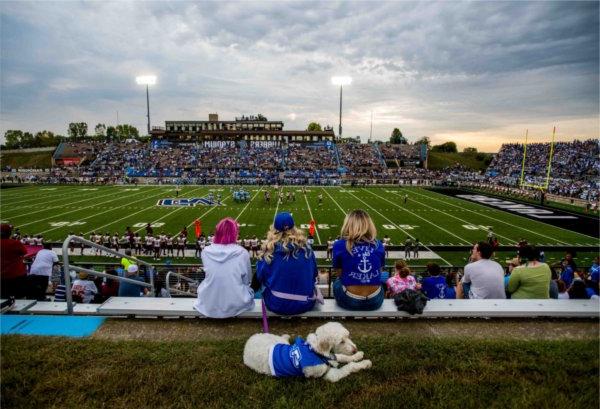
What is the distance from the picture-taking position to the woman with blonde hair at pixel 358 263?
3.99 meters

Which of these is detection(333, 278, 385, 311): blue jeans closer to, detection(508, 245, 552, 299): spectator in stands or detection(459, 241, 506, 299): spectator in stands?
detection(459, 241, 506, 299): spectator in stands

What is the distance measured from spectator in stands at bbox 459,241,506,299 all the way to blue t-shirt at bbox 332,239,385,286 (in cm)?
186

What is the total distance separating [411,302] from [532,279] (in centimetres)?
208

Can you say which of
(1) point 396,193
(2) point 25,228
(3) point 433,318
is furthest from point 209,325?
(1) point 396,193

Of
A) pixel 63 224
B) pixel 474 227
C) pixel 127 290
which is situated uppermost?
pixel 127 290

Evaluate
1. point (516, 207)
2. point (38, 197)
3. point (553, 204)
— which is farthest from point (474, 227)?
point (38, 197)

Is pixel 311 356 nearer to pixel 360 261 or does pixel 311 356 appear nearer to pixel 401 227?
pixel 360 261

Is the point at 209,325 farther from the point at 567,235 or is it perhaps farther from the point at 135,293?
the point at 567,235

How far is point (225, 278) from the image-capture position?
400 centimetres

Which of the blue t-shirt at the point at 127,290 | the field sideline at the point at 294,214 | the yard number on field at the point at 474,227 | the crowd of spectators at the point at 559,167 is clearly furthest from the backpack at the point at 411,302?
the crowd of spectators at the point at 559,167

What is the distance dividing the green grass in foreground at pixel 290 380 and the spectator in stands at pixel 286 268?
66 cm

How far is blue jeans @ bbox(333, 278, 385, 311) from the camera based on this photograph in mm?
4133

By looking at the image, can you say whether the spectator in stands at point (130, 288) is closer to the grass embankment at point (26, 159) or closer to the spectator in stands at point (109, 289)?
the spectator in stands at point (109, 289)

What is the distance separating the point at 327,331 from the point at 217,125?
99765 millimetres
